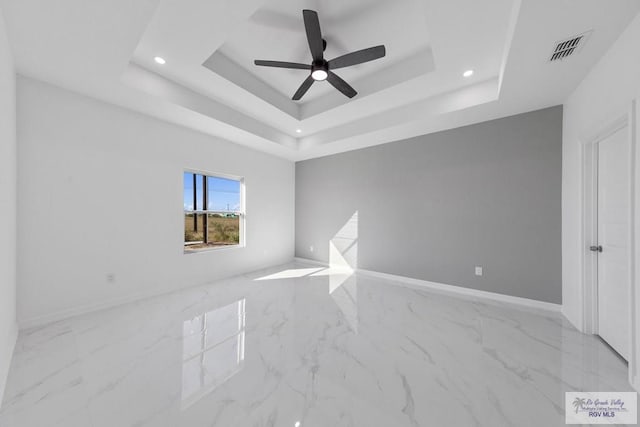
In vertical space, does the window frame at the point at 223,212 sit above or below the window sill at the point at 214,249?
above

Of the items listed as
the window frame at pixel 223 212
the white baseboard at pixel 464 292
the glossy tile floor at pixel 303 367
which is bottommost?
the glossy tile floor at pixel 303 367

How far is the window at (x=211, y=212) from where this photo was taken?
3779mm

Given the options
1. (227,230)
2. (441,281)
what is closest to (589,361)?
(441,281)

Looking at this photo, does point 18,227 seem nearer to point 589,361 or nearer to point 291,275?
point 291,275

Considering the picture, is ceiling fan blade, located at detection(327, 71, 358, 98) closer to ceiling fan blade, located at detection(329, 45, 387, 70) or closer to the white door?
ceiling fan blade, located at detection(329, 45, 387, 70)

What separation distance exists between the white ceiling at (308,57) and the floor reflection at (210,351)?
264cm

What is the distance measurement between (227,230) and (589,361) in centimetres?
483

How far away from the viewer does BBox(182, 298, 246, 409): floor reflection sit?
1.56m

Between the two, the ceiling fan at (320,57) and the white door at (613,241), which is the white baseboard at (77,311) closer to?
the ceiling fan at (320,57)

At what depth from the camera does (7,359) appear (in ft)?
5.59

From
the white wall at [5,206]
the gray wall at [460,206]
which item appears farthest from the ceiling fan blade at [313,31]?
the gray wall at [460,206]

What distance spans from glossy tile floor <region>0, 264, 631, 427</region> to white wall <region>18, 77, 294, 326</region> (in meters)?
0.39

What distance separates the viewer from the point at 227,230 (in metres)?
4.44

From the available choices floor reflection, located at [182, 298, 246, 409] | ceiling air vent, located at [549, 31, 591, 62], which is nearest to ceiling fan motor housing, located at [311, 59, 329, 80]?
ceiling air vent, located at [549, 31, 591, 62]
